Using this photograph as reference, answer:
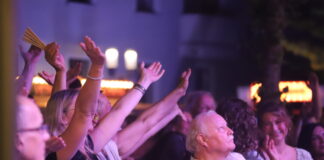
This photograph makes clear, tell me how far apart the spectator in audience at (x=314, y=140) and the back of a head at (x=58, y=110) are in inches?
125

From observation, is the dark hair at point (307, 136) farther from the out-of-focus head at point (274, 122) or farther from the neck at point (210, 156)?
the neck at point (210, 156)

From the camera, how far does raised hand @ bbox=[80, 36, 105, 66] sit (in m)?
2.77

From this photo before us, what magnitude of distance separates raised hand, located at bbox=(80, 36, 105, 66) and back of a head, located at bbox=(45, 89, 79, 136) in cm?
29

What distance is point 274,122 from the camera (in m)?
4.89

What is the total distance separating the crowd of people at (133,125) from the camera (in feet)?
7.77

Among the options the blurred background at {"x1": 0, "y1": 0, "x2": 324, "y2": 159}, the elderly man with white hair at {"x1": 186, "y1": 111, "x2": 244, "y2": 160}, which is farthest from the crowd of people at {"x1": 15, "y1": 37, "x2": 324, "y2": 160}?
the blurred background at {"x1": 0, "y1": 0, "x2": 324, "y2": 159}

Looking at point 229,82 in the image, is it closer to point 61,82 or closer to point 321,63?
point 321,63

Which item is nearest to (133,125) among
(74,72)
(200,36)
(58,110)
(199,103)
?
(74,72)

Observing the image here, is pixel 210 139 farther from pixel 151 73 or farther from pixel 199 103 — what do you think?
pixel 199 103

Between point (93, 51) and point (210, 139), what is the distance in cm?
100

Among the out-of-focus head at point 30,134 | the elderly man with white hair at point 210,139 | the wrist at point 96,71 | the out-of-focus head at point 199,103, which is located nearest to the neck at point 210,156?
the elderly man with white hair at point 210,139

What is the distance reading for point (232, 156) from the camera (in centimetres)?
389

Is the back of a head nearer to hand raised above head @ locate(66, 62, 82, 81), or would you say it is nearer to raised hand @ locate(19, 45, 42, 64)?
raised hand @ locate(19, 45, 42, 64)

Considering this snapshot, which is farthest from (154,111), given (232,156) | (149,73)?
(232,156)
